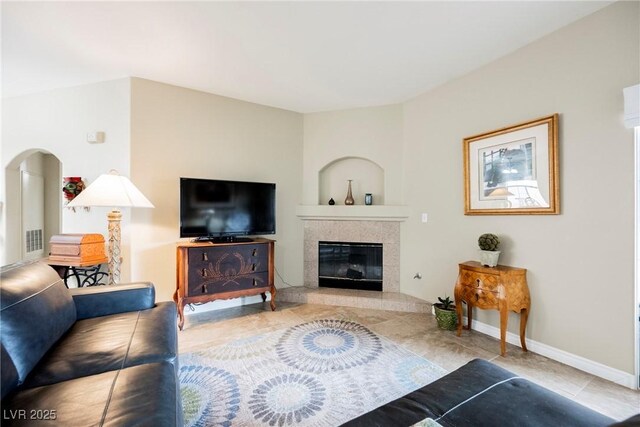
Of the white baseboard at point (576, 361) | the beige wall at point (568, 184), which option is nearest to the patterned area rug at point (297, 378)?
the white baseboard at point (576, 361)

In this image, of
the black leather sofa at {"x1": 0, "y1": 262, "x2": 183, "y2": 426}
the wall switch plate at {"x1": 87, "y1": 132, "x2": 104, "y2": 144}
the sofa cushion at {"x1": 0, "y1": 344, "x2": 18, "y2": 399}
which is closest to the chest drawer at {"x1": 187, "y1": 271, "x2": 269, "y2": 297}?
the black leather sofa at {"x1": 0, "y1": 262, "x2": 183, "y2": 426}

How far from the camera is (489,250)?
245 centimetres

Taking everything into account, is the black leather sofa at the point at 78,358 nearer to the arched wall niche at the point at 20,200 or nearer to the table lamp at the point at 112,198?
the table lamp at the point at 112,198

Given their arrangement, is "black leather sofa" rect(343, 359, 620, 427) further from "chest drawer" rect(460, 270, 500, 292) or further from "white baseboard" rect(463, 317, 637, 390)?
"white baseboard" rect(463, 317, 637, 390)

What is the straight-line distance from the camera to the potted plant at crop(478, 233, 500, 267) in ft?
7.92

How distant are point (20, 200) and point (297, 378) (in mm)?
4634

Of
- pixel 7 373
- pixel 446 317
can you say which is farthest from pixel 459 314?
pixel 7 373

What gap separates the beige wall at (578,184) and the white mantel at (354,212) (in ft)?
2.70

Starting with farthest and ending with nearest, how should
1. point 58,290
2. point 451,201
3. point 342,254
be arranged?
point 342,254 → point 451,201 → point 58,290

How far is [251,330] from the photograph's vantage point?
2736mm

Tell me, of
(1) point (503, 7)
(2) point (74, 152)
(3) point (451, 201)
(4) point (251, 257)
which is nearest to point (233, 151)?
(4) point (251, 257)

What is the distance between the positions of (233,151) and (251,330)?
6.93ft

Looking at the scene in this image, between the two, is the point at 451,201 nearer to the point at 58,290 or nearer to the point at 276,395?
the point at 276,395

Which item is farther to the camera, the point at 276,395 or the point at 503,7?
the point at 503,7
